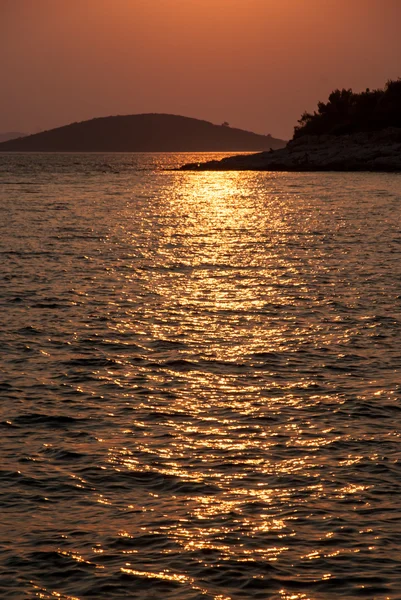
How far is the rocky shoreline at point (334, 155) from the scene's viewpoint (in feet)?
409

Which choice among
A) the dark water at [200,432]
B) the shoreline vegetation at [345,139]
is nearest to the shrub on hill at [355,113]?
the shoreline vegetation at [345,139]

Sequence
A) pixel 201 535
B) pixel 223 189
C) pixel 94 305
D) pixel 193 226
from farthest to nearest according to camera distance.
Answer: pixel 223 189 < pixel 193 226 < pixel 94 305 < pixel 201 535

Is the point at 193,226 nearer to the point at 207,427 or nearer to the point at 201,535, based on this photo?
the point at 207,427

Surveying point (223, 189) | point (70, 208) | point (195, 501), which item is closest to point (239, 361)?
point (195, 501)

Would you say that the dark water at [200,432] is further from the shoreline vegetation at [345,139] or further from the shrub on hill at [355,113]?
the shrub on hill at [355,113]

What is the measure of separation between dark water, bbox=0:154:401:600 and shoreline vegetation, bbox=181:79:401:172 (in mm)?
93546

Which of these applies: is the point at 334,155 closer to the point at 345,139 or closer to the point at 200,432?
the point at 345,139

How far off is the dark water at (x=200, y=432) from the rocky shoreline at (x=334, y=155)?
299ft

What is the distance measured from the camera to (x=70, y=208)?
234ft

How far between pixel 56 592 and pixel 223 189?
97830mm

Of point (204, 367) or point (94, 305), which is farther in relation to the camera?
point (94, 305)

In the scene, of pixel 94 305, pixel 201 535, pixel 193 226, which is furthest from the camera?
pixel 193 226

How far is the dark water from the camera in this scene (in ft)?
35.0

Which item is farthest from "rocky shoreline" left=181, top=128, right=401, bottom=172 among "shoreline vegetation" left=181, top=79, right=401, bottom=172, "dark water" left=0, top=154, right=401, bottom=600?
"dark water" left=0, top=154, right=401, bottom=600
